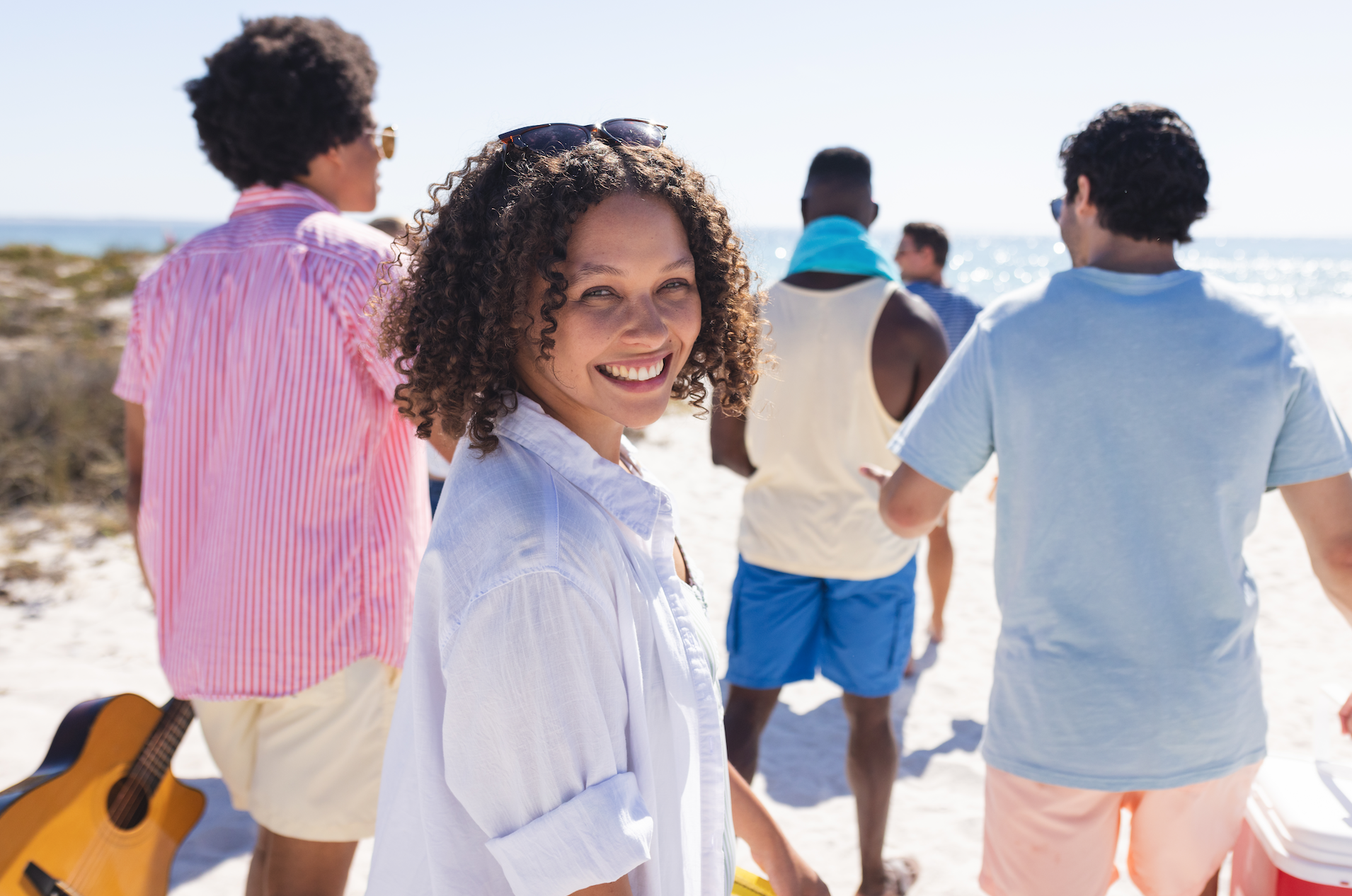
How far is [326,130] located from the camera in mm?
2062

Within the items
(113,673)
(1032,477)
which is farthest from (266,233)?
(113,673)

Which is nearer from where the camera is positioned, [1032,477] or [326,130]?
[1032,477]

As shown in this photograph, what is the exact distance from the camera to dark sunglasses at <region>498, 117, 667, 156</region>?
1178mm

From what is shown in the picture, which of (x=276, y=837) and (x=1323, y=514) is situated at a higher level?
(x=1323, y=514)

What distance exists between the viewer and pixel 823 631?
117 inches

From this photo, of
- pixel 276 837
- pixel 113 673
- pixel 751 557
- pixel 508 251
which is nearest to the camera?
pixel 508 251

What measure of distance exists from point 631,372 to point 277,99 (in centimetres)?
133

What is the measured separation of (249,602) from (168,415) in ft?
1.43

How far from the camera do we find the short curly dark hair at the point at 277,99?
2004mm

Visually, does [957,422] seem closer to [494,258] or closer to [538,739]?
[494,258]

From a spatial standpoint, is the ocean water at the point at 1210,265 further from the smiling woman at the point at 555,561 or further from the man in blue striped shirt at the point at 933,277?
the smiling woman at the point at 555,561

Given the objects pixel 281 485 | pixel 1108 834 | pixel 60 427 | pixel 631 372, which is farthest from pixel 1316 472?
pixel 60 427

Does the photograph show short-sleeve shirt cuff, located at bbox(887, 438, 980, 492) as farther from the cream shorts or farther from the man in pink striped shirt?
the cream shorts

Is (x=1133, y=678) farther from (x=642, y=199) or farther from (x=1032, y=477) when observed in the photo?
(x=642, y=199)
